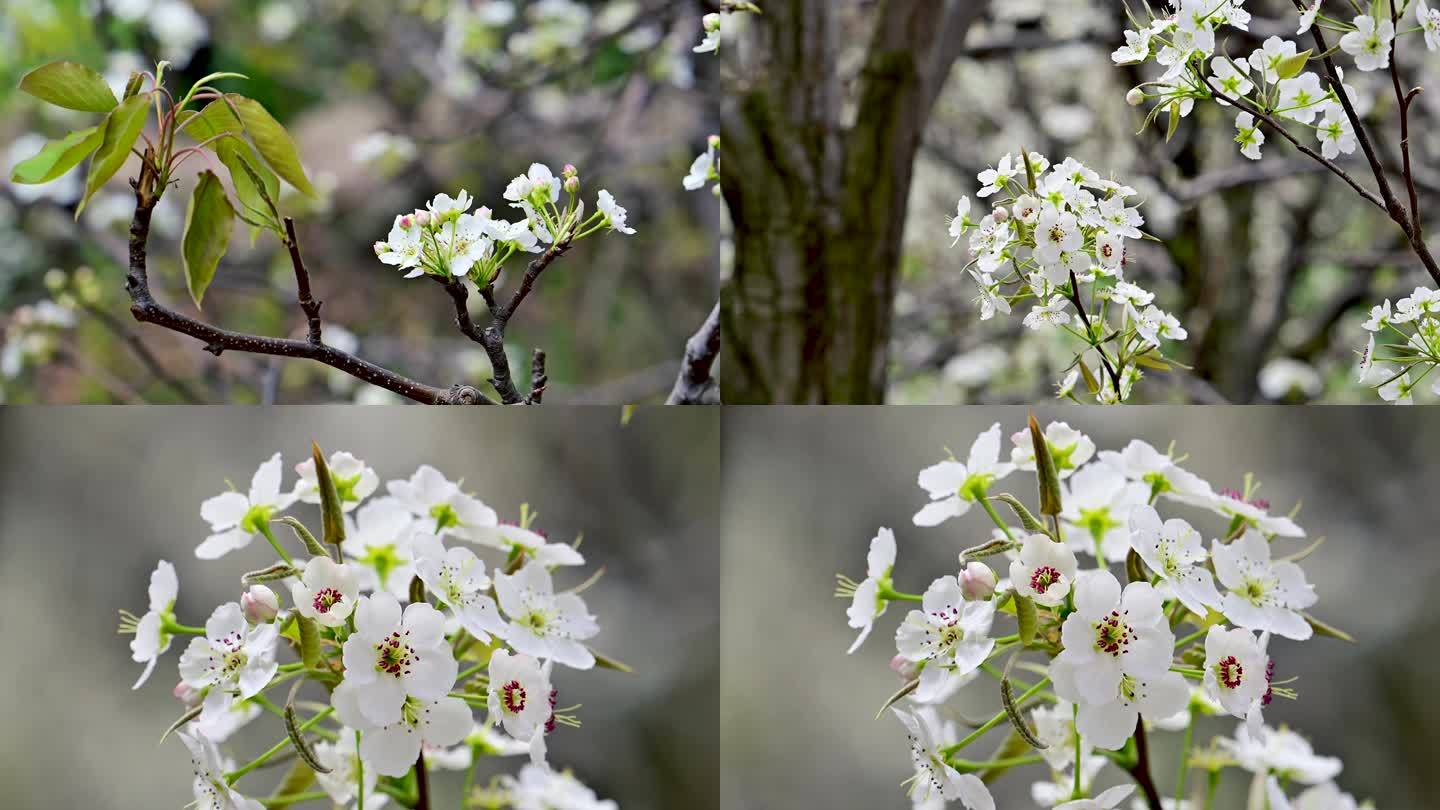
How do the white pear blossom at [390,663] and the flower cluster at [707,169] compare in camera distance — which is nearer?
the white pear blossom at [390,663]

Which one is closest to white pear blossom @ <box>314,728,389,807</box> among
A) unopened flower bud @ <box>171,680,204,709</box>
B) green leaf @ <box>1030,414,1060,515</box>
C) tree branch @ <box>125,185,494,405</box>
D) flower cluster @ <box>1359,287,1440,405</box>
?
unopened flower bud @ <box>171,680,204,709</box>

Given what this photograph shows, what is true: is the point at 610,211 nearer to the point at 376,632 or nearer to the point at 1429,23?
the point at 376,632

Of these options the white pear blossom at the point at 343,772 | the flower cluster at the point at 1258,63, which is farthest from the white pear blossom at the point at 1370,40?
the white pear blossom at the point at 343,772

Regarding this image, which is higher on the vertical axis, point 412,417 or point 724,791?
point 412,417

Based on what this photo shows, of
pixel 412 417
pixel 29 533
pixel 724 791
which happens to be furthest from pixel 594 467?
pixel 29 533

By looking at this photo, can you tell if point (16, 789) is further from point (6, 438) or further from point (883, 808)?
point (883, 808)

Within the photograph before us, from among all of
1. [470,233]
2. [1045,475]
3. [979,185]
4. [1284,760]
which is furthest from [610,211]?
[1284,760]

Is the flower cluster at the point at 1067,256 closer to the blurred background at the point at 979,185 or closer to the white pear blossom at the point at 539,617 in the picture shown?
the blurred background at the point at 979,185
